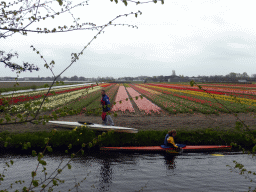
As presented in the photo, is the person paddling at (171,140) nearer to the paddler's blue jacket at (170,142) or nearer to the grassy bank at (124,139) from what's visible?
the paddler's blue jacket at (170,142)

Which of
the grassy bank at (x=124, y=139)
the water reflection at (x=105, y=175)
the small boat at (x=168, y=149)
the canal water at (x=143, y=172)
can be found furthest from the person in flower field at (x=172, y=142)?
the water reflection at (x=105, y=175)

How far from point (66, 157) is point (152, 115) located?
906cm

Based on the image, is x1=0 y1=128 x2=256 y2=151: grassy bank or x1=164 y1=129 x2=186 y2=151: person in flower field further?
x1=0 y1=128 x2=256 y2=151: grassy bank

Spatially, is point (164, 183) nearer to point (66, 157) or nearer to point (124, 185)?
point (124, 185)

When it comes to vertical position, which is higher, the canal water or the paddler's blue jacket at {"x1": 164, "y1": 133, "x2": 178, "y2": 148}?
the paddler's blue jacket at {"x1": 164, "y1": 133, "x2": 178, "y2": 148}

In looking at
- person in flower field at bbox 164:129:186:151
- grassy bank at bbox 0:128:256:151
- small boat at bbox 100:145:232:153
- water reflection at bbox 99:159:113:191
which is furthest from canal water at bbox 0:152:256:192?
grassy bank at bbox 0:128:256:151

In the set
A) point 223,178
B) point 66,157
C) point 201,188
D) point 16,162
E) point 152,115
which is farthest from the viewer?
point 152,115

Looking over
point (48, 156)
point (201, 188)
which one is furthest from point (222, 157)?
point (48, 156)

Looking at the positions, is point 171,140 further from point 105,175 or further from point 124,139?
point 105,175

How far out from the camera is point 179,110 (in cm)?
Answer: 1741

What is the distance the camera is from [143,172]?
7.11 m

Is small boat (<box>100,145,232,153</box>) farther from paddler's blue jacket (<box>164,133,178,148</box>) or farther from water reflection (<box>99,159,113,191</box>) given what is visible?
water reflection (<box>99,159,113,191</box>)

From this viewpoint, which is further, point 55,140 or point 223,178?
point 55,140

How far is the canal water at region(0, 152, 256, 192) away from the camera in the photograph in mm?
6199
